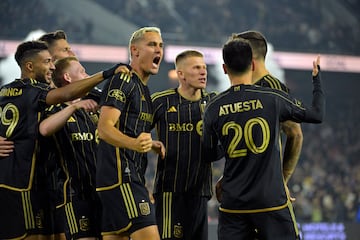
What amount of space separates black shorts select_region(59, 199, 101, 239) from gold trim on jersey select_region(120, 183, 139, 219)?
88 centimetres

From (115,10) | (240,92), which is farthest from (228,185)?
(115,10)

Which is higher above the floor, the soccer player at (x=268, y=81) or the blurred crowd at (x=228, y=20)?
the blurred crowd at (x=228, y=20)

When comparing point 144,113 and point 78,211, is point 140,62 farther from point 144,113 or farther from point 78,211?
point 78,211

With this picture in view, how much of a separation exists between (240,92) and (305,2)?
23.6m

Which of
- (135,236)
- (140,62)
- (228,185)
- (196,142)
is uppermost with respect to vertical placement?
(140,62)

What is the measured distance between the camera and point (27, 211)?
6.20 metres

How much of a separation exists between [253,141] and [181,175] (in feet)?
5.46

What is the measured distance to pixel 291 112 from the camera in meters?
5.33

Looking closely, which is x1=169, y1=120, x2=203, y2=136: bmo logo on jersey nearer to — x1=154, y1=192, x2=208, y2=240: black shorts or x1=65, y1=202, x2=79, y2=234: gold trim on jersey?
x1=154, y1=192, x2=208, y2=240: black shorts

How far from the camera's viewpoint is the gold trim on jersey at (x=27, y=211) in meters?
6.15

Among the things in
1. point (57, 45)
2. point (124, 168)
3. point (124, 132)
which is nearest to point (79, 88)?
point (124, 132)

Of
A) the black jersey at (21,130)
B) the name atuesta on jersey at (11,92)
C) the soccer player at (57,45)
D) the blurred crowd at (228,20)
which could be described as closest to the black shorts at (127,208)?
the black jersey at (21,130)

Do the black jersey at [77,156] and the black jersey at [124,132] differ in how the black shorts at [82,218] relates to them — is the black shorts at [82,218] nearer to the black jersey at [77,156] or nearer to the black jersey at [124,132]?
the black jersey at [77,156]

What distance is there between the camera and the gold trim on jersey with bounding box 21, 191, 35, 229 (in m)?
6.15
